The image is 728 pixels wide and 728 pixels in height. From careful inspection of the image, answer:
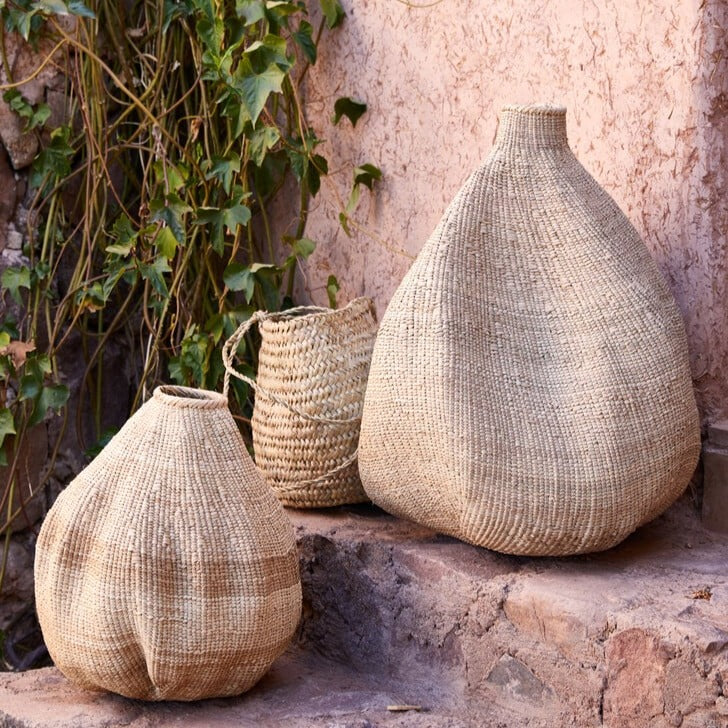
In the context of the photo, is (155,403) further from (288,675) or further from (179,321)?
(179,321)

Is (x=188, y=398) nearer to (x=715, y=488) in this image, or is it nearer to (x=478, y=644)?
(x=478, y=644)

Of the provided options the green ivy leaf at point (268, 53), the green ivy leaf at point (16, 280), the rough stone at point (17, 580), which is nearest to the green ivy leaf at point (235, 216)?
the green ivy leaf at point (268, 53)

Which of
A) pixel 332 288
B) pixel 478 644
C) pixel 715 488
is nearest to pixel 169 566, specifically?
Result: pixel 478 644

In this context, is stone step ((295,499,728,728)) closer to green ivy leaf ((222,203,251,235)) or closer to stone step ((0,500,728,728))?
stone step ((0,500,728,728))

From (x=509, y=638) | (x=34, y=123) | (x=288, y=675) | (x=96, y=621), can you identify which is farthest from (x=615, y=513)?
(x=34, y=123)

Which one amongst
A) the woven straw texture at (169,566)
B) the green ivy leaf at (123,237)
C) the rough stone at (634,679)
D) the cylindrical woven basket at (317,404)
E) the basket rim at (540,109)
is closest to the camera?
the rough stone at (634,679)

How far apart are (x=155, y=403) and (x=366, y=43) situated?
1206 millimetres

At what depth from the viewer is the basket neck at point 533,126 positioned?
7.19 feet

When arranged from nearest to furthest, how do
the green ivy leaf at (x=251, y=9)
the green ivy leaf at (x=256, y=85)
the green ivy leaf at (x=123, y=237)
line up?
the green ivy leaf at (x=256, y=85)
the green ivy leaf at (x=251, y=9)
the green ivy leaf at (x=123, y=237)

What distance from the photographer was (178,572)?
1.98 meters

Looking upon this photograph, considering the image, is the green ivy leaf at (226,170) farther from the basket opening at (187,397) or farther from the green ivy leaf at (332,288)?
the basket opening at (187,397)

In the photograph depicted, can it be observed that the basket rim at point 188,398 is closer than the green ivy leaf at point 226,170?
Yes

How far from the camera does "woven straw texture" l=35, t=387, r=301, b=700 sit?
198cm

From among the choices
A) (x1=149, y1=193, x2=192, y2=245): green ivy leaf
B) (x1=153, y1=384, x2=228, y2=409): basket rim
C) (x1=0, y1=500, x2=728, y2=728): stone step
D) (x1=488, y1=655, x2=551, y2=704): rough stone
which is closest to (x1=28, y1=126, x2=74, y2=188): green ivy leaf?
(x1=149, y1=193, x2=192, y2=245): green ivy leaf
